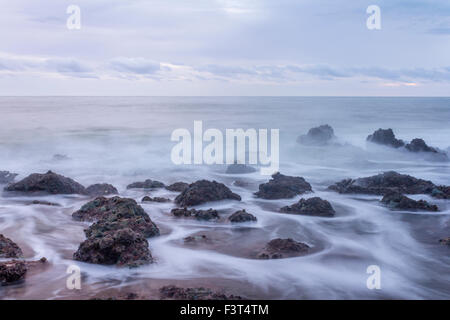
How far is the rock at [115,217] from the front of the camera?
6.78 meters

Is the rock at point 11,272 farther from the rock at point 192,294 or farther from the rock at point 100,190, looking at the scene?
the rock at point 100,190

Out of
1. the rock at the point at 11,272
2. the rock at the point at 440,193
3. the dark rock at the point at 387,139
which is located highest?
the dark rock at the point at 387,139

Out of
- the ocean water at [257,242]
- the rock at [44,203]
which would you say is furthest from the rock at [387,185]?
the rock at [44,203]

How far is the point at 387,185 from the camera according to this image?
1145 centimetres

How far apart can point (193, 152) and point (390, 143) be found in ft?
31.4

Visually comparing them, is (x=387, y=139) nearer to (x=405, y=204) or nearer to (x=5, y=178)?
(x=405, y=204)

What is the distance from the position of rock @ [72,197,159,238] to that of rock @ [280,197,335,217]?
129 inches

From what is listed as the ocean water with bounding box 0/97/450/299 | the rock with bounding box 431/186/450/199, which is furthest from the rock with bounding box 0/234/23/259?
the rock with bounding box 431/186/450/199

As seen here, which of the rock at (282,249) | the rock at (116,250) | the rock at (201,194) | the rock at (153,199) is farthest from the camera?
the rock at (153,199)

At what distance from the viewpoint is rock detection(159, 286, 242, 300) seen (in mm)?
4840

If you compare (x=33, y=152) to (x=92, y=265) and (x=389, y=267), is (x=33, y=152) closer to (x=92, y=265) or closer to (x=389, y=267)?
(x=92, y=265)

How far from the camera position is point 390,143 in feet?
62.3

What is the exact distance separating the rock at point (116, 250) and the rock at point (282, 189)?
525 cm

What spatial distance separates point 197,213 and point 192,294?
3.78 metres
